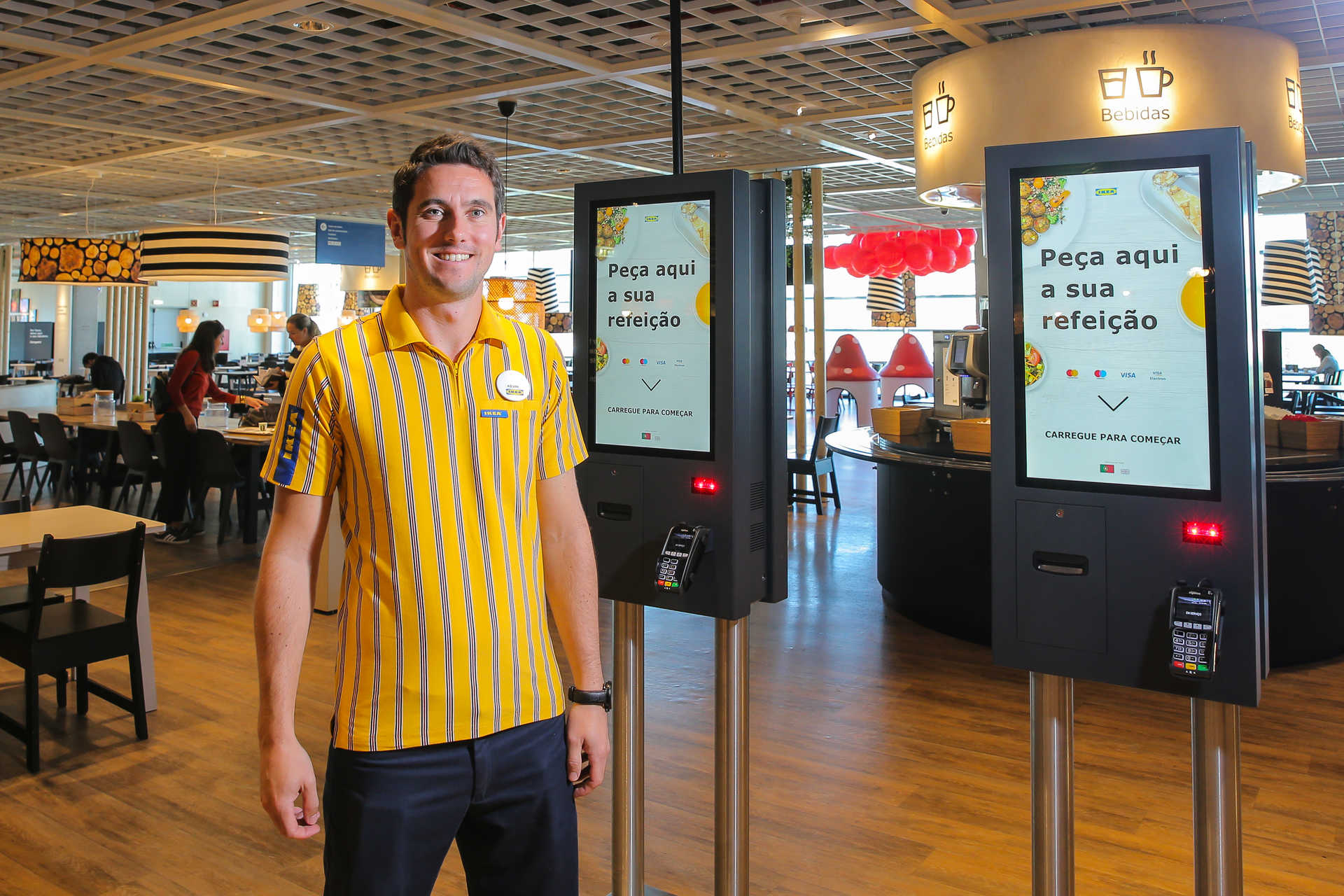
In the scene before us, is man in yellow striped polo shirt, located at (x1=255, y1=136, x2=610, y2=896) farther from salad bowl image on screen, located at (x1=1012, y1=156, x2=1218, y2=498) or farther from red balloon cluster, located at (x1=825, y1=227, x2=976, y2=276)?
red balloon cluster, located at (x1=825, y1=227, x2=976, y2=276)

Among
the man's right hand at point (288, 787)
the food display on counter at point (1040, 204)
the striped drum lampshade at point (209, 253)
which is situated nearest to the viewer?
the man's right hand at point (288, 787)

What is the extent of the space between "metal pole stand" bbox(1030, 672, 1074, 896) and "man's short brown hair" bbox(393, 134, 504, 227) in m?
1.34

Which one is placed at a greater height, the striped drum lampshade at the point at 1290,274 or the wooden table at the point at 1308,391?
the striped drum lampshade at the point at 1290,274

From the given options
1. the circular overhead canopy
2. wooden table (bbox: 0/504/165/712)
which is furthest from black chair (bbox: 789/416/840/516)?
wooden table (bbox: 0/504/165/712)

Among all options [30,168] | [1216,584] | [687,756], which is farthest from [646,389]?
[30,168]

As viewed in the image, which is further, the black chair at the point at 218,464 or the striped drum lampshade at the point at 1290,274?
the striped drum lampshade at the point at 1290,274

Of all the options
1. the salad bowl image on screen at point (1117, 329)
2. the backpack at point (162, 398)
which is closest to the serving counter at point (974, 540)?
the salad bowl image on screen at point (1117, 329)

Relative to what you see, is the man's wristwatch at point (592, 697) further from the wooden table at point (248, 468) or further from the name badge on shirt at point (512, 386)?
the wooden table at point (248, 468)

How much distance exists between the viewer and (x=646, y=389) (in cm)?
244

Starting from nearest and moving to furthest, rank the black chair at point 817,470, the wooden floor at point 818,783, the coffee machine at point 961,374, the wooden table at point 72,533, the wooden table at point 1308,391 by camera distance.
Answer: the wooden floor at point 818,783
the wooden table at point 72,533
the coffee machine at point 961,374
the black chair at point 817,470
the wooden table at point 1308,391

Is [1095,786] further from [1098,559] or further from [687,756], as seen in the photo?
[1098,559]

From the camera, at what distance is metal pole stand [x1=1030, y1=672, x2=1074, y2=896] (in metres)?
2.01

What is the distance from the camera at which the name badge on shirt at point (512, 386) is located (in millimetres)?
1625

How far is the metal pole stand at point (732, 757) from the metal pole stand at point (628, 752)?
204mm
